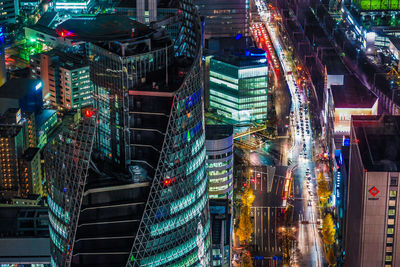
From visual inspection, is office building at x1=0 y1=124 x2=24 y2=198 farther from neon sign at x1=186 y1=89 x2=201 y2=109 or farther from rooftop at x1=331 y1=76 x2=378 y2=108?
neon sign at x1=186 y1=89 x2=201 y2=109

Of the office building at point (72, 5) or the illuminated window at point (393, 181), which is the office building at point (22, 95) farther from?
the illuminated window at point (393, 181)

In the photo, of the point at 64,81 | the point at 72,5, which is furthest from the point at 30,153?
the point at 72,5

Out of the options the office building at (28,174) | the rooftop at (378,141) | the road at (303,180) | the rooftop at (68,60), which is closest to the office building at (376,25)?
the road at (303,180)

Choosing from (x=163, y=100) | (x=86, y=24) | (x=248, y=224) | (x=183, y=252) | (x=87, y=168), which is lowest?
(x=248, y=224)

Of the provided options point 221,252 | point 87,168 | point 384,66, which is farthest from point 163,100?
point 384,66

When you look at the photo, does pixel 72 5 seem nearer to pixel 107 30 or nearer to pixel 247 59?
pixel 247 59

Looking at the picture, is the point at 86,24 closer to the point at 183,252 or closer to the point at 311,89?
the point at 183,252

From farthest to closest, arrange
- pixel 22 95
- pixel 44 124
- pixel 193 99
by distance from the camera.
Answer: pixel 22 95, pixel 44 124, pixel 193 99
